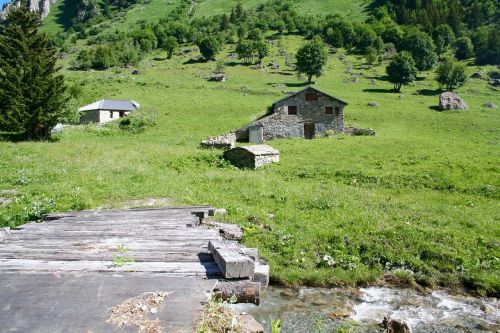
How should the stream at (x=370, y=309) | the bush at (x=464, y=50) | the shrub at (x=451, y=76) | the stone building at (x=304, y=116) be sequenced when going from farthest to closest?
the bush at (x=464, y=50) < the shrub at (x=451, y=76) < the stone building at (x=304, y=116) < the stream at (x=370, y=309)

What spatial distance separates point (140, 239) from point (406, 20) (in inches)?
6886

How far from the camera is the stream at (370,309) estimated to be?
10.6 m

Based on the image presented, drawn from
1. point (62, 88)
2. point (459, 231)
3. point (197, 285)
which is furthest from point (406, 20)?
point (197, 285)

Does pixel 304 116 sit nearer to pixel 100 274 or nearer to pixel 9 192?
pixel 9 192

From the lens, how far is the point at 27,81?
38.9 metres

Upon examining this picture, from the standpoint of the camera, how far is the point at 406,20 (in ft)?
531

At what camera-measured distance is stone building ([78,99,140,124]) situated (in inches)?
2491

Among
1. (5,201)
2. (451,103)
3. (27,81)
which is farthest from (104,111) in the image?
(451,103)

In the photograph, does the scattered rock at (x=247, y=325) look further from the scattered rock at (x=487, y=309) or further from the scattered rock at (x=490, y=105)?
the scattered rock at (x=490, y=105)

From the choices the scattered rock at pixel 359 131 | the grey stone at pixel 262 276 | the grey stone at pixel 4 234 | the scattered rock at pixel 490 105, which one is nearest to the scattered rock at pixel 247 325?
the grey stone at pixel 262 276

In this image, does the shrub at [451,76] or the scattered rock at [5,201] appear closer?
the scattered rock at [5,201]

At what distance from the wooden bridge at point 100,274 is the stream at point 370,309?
3.04 meters

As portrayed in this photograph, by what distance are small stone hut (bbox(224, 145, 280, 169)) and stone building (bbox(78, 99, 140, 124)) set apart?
3813cm

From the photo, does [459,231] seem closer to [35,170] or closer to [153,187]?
[153,187]
